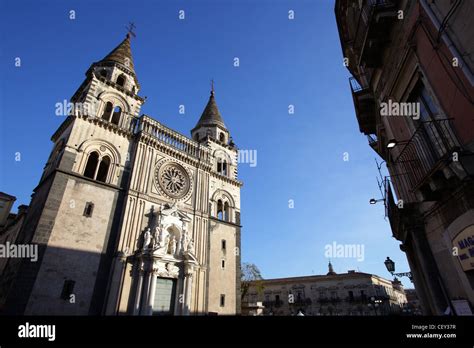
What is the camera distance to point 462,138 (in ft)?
17.2

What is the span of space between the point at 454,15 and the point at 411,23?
67.2 inches

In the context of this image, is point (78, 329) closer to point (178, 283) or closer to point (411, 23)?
point (411, 23)

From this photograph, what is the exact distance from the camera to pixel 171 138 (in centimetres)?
2242

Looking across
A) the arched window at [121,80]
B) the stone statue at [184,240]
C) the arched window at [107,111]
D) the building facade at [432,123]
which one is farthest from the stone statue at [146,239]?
the building facade at [432,123]

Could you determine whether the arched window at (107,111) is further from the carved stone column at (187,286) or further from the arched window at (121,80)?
the carved stone column at (187,286)

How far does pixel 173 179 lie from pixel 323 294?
31997 millimetres

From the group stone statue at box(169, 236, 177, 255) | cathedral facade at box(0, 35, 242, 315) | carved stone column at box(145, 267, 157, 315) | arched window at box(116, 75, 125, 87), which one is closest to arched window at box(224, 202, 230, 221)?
cathedral facade at box(0, 35, 242, 315)

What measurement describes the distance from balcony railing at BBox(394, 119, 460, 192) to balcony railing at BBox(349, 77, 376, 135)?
15.9ft

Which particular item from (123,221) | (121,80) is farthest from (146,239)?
(121,80)

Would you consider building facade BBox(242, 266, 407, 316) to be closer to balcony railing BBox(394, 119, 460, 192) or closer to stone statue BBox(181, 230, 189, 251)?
stone statue BBox(181, 230, 189, 251)

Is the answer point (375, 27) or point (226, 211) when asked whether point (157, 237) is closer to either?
point (226, 211)

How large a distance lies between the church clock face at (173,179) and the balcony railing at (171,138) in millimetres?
1988

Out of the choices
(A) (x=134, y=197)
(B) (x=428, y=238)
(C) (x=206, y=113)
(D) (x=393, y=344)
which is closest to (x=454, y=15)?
(B) (x=428, y=238)

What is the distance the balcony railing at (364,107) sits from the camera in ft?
36.2
